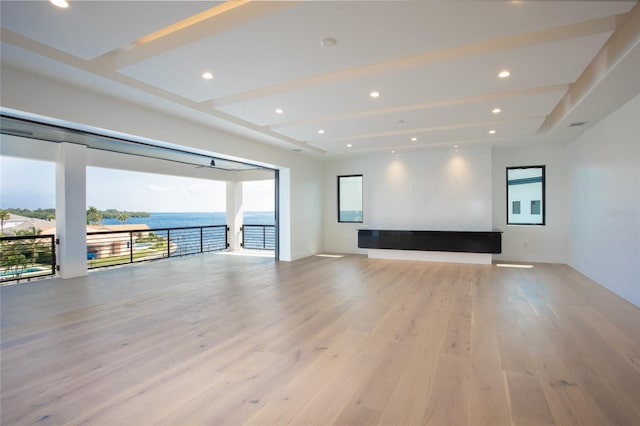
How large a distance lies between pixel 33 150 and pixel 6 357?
16.7ft

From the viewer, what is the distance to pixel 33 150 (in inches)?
243

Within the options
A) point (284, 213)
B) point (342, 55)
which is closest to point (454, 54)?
point (342, 55)

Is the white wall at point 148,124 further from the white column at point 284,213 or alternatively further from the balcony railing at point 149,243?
the balcony railing at point 149,243

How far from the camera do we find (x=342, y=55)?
10.7 ft

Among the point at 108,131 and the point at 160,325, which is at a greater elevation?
the point at 108,131

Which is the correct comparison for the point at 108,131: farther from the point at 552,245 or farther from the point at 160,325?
the point at 552,245

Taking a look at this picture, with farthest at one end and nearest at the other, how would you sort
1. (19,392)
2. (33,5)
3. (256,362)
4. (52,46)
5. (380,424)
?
(52,46), (256,362), (33,5), (19,392), (380,424)

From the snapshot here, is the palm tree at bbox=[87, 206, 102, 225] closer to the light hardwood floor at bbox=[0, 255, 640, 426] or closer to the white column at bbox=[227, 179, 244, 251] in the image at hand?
the white column at bbox=[227, 179, 244, 251]

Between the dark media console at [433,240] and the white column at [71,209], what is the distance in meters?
6.22

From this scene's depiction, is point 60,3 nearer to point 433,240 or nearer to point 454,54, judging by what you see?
point 454,54

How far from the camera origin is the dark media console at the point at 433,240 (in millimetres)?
7371

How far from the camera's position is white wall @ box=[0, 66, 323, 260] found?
11.8 feet

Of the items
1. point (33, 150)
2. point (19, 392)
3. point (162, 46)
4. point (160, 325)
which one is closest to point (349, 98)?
point (162, 46)

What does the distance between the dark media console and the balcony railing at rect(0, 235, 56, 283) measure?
22.3 feet
